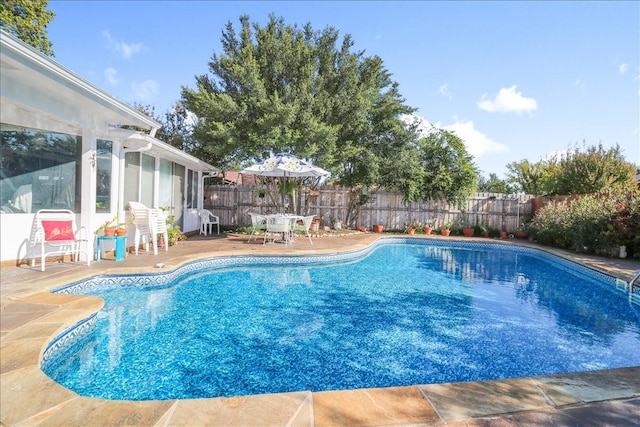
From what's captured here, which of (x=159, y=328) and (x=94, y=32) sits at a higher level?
(x=94, y=32)

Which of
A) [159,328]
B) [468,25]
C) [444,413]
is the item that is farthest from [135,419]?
[468,25]

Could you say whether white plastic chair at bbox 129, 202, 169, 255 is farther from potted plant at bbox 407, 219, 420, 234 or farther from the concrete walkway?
potted plant at bbox 407, 219, 420, 234

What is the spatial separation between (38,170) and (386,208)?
1285cm

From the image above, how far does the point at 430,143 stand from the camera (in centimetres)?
1492

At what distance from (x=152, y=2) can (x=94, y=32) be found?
3688 millimetres

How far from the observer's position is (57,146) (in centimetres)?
608

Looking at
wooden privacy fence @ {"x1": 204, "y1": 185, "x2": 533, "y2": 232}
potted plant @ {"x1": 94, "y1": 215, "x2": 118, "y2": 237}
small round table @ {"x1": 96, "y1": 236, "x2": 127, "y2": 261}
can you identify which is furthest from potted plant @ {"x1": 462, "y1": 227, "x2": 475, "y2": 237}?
potted plant @ {"x1": 94, "y1": 215, "x2": 118, "y2": 237}

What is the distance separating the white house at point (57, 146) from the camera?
4.44 meters

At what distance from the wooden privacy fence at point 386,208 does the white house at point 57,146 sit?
24.4 ft

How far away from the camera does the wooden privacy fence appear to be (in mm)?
15250

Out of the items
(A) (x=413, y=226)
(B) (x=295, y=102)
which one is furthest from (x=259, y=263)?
(A) (x=413, y=226)

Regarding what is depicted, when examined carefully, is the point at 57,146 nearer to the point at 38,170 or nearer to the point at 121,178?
the point at 38,170

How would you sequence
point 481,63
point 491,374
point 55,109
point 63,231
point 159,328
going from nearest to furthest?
point 491,374, point 159,328, point 55,109, point 63,231, point 481,63

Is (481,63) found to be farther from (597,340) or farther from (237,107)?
(597,340)
